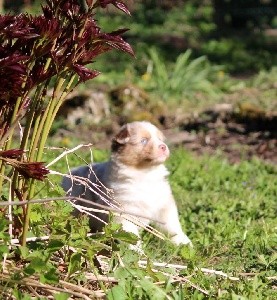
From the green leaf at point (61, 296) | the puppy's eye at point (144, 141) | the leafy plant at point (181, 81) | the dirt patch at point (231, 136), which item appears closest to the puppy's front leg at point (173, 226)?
the puppy's eye at point (144, 141)

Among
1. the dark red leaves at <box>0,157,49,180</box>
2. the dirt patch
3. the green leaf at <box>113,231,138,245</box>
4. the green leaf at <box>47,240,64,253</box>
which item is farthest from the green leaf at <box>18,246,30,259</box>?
the dirt patch

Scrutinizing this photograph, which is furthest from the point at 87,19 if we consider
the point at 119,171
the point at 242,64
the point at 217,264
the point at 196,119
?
the point at 242,64

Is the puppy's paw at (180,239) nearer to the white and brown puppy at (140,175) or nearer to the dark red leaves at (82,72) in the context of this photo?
the white and brown puppy at (140,175)

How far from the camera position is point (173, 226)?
564 centimetres

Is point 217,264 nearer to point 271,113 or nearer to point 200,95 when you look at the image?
point 271,113

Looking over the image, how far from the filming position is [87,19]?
3.71 m

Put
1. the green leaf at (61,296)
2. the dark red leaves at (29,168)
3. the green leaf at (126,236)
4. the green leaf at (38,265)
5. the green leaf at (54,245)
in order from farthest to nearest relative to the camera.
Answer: the green leaf at (126,236) < the green leaf at (54,245) < the dark red leaves at (29,168) < the green leaf at (38,265) < the green leaf at (61,296)

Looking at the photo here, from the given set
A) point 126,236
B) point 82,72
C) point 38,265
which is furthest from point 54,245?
point 82,72

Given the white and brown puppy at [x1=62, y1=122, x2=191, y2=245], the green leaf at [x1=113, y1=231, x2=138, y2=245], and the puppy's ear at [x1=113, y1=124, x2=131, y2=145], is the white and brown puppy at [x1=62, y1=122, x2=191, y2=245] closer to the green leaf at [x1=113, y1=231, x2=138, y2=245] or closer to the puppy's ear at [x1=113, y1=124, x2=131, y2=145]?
the puppy's ear at [x1=113, y1=124, x2=131, y2=145]

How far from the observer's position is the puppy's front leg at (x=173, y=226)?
18.2 ft

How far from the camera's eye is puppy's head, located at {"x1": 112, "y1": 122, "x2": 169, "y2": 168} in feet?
19.1

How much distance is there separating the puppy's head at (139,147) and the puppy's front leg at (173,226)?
0.38m

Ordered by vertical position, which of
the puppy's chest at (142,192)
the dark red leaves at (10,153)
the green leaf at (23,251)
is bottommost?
the puppy's chest at (142,192)

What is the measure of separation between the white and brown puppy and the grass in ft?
Result: 0.71
